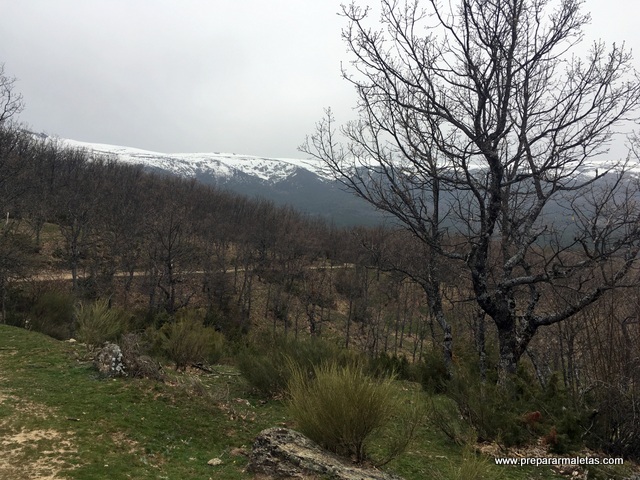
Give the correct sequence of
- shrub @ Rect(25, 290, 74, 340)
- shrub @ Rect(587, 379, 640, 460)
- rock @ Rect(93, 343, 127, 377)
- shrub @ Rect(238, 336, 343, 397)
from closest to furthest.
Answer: shrub @ Rect(587, 379, 640, 460) < rock @ Rect(93, 343, 127, 377) < shrub @ Rect(238, 336, 343, 397) < shrub @ Rect(25, 290, 74, 340)

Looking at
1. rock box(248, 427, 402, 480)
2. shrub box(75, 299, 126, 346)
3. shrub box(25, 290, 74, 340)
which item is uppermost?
rock box(248, 427, 402, 480)

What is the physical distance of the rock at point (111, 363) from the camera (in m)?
7.26

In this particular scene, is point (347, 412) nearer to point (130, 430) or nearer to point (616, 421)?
point (130, 430)

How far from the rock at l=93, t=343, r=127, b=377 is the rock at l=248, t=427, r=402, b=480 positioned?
13.4ft

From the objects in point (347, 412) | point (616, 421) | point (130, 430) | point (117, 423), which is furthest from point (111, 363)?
point (616, 421)

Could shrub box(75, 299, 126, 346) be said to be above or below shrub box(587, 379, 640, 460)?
below

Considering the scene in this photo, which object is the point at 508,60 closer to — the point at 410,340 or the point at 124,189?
the point at 410,340

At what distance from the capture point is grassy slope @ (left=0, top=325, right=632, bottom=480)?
4.19 m

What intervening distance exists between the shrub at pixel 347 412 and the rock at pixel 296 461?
0.18m

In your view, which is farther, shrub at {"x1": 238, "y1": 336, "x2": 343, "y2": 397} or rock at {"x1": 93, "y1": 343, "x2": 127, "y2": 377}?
shrub at {"x1": 238, "y1": 336, "x2": 343, "y2": 397}

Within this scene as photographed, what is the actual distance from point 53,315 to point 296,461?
57.4 feet

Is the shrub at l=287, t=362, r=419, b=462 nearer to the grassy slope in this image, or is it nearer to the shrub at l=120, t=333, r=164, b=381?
the grassy slope

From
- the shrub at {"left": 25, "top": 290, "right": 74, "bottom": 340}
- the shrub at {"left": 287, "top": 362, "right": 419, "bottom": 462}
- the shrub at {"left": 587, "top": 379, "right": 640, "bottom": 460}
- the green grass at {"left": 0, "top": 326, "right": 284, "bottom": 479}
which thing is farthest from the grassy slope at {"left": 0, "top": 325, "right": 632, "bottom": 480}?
the shrub at {"left": 25, "top": 290, "right": 74, "bottom": 340}

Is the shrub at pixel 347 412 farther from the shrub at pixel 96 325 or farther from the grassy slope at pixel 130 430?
the shrub at pixel 96 325
